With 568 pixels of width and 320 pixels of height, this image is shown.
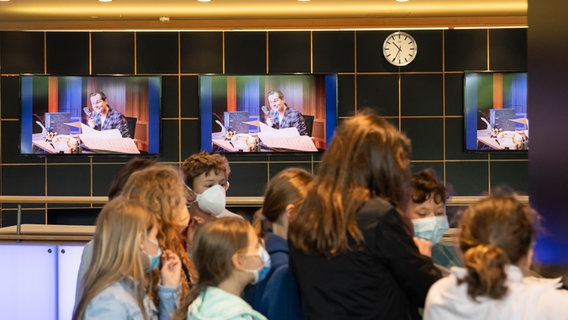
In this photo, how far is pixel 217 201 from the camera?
12.1 feet

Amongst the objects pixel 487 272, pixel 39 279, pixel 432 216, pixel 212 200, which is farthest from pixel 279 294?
pixel 39 279

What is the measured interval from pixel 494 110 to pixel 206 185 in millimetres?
6399

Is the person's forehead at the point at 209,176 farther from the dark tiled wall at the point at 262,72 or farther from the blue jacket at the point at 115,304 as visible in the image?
the dark tiled wall at the point at 262,72

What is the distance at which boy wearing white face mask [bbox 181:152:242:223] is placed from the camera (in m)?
3.71

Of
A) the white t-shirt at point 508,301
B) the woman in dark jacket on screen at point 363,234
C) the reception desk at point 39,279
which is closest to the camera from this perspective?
the white t-shirt at point 508,301

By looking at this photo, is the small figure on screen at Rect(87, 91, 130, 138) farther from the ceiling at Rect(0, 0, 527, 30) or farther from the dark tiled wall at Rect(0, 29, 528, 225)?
the ceiling at Rect(0, 0, 527, 30)

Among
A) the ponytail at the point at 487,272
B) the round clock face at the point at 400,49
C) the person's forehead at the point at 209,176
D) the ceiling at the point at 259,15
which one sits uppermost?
the ceiling at the point at 259,15

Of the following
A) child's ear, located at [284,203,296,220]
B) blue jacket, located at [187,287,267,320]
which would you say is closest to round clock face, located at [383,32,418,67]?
child's ear, located at [284,203,296,220]

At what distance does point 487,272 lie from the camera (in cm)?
192

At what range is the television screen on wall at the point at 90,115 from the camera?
31.1 feet

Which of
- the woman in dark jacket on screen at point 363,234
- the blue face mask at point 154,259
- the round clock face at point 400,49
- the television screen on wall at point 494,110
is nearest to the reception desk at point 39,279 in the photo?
the blue face mask at point 154,259

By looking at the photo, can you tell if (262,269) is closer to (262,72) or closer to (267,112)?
(267,112)

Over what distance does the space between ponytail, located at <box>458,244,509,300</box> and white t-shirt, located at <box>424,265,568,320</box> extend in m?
0.02

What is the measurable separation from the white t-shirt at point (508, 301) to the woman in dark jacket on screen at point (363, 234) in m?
0.10
